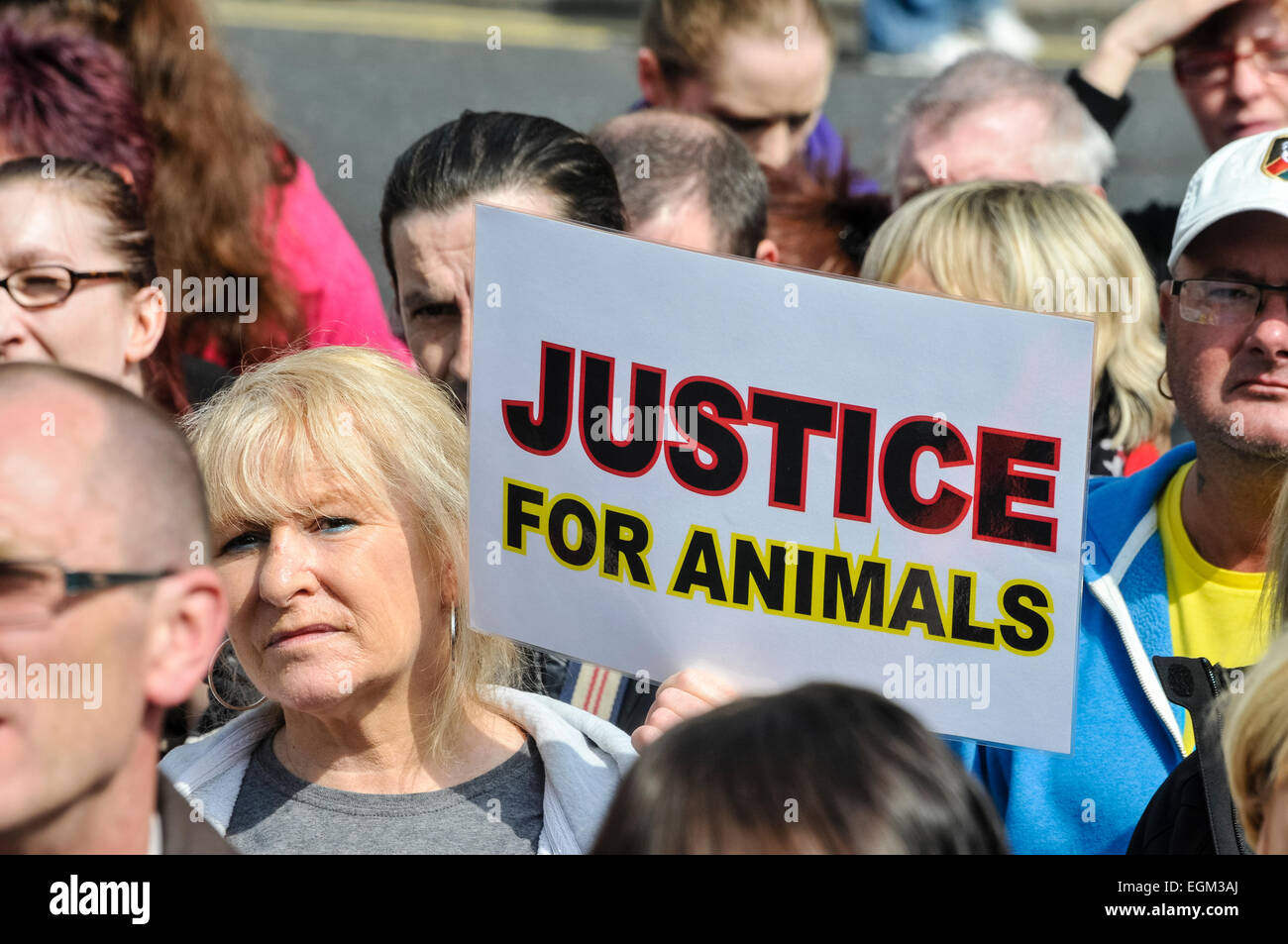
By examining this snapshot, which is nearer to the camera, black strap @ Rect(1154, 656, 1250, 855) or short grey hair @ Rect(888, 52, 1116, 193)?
black strap @ Rect(1154, 656, 1250, 855)

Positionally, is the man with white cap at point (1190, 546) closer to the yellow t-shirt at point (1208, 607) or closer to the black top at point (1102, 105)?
the yellow t-shirt at point (1208, 607)

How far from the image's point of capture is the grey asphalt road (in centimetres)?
729

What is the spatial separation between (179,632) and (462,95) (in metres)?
6.73

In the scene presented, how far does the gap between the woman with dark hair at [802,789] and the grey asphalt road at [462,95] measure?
5.56m

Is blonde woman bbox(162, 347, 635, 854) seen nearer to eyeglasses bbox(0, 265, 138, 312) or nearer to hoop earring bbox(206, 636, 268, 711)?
hoop earring bbox(206, 636, 268, 711)

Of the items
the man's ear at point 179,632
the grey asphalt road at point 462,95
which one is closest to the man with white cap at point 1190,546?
the man's ear at point 179,632

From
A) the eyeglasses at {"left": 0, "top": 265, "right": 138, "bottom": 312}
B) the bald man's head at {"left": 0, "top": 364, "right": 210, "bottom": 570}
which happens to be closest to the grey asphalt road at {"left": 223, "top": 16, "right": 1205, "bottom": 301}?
the eyeglasses at {"left": 0, "top": 265, "right": 138, "bottom": 312}

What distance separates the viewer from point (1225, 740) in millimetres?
1744

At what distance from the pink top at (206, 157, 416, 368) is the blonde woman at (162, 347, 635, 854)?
1217 millimetres

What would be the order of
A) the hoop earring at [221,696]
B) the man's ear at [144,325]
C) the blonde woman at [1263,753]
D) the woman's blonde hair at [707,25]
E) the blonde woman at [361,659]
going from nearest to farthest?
the blonde woman at [1263,753]
the blonde woman at [361,659]
the hoop earring at [221,696]
the man's ear at [144,325]
the woman's blonde hair at [707,25]

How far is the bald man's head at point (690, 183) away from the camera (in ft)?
11.0

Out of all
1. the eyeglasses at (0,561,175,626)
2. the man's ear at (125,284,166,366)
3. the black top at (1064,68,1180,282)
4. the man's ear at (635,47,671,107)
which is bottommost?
the eyeglasses at (0,561,175,626)

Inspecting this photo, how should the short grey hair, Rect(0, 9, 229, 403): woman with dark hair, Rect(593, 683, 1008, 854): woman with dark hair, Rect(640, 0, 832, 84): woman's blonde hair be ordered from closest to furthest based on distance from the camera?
Rect(593, 683, 1008, 854): woman with dark hair, Rect(0, 9, 229, 403): woman with dark hair, the short grey hair, Rect(640, 0, 832, 84): woman's blonde hair
